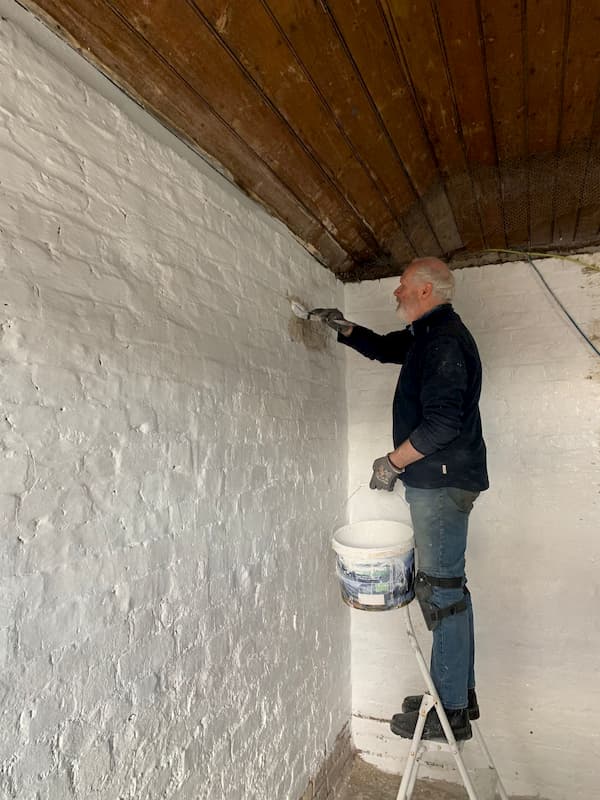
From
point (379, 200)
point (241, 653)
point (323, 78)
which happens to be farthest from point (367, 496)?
point (323, 78)

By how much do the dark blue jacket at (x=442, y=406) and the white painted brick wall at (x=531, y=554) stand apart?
1.90 feet

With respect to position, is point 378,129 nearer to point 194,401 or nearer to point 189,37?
point 189,37

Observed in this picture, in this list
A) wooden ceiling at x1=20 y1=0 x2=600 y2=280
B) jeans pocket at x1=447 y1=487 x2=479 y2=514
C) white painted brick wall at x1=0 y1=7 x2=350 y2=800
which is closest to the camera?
white painted brick wall at x1=0 y1=7 x2=350 y2=800

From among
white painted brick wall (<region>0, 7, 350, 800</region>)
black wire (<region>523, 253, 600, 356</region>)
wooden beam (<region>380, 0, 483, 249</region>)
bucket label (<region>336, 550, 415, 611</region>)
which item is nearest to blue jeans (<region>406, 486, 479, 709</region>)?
bucket label (<region>336, 550, 415, 611</region>)

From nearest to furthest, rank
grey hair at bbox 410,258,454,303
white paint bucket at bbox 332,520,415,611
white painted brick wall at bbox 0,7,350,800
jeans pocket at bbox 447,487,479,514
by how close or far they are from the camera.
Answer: white painted brick wall at bbox 0,7,350,800
white paint bucket at bbox 332,520,415,611
jeans pocket at bbox 447,487,479,514
grey hair at bbox 410,258,454,303

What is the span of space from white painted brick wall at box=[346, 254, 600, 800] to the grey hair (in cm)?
60

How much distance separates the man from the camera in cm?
179

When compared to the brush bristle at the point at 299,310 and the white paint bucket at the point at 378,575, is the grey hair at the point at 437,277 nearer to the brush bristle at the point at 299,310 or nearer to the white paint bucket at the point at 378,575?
the brush bristle at the point at 299,310

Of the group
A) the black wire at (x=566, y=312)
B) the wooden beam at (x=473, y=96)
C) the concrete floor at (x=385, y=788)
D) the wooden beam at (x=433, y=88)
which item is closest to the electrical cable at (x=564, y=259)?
the black wire at (x=566, y=312)

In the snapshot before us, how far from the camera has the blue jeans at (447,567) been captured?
1801 mm

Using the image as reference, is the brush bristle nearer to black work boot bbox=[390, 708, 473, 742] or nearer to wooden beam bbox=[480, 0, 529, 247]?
wooden beam bbox=[480, 0, 529, 247]

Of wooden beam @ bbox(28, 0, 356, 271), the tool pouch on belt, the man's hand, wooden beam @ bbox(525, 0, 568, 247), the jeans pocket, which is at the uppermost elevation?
wooden beam @ bbox(525, 0, 568, 247)

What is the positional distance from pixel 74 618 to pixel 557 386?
218cm

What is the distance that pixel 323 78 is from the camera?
1325mm
